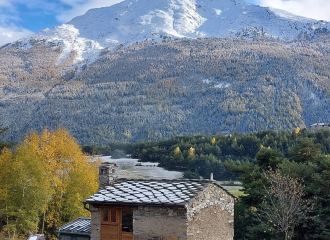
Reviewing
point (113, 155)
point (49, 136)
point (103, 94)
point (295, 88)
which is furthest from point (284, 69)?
point (49, 136)

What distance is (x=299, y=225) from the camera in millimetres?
30469

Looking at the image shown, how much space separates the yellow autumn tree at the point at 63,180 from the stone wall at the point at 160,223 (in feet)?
67.8

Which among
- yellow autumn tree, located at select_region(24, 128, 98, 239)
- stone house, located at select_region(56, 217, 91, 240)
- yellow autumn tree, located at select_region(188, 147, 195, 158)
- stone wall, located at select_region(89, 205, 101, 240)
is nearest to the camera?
stone wall, located at select_region(89, 205, 101, 240)

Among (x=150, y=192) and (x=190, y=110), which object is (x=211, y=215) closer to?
(x=150, y=192)

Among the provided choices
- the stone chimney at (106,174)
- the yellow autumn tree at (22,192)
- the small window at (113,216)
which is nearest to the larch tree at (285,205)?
the stone chimney at (106,174)

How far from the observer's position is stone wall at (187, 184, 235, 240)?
18578mm

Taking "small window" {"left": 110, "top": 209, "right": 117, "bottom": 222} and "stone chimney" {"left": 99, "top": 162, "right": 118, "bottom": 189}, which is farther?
"stone chimney" {"left": 99, "top": 162, "right": 118, "bottom": 189}

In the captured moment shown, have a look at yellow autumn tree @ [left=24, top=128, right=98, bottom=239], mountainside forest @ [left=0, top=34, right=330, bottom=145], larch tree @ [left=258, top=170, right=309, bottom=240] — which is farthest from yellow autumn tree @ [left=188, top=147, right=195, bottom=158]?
larch tree @ [left=258, top=170, right=309, bottom=240]

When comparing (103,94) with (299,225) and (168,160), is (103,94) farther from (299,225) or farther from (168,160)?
(299,225)

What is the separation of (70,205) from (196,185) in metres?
23.4

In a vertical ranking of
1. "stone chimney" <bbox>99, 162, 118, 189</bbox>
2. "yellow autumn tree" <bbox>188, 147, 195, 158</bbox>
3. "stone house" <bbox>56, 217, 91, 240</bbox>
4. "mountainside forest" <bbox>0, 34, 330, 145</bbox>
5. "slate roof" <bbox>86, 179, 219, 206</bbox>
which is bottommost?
"stone house" <bbox>56, 217, 91, 240</bbox>

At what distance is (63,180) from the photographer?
143 feet

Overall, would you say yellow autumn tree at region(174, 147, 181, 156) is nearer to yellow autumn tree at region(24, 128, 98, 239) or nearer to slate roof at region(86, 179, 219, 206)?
yellow autumn tree at region(24, 128, 98, 239)

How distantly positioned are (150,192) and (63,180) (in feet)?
85.4
